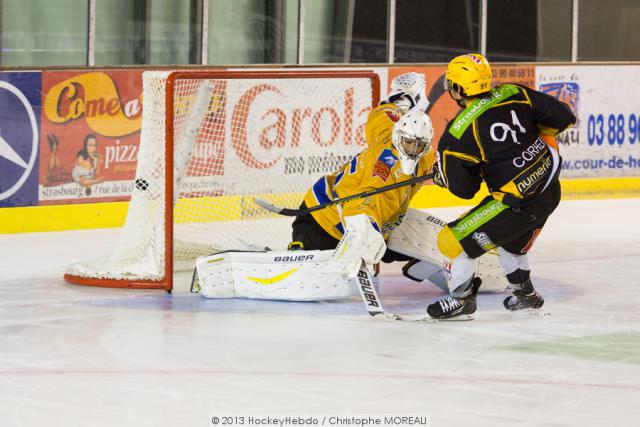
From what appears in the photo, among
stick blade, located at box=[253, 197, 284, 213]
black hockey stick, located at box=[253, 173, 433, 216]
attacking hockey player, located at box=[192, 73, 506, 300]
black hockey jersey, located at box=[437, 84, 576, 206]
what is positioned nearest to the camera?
black hockey jersey, located at box=[437, 84, 576, 206]

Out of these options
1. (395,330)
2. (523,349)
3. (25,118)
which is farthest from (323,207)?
(25,118)

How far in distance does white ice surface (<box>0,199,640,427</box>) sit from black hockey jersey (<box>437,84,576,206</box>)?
0.61m

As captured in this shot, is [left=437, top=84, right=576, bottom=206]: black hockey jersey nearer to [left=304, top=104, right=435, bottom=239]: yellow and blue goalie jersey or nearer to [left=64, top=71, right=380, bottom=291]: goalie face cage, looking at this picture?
[left=304, top=104, right=435, bottom=239]: yellow and blue goalie jersey

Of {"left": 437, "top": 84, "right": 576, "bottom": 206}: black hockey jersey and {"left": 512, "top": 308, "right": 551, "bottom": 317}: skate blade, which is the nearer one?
{"left": 437, "top": 84, "right": 576, "bottom": 206}: black hockey jersey

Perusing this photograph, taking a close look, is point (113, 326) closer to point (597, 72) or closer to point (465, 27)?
point (597, 72)

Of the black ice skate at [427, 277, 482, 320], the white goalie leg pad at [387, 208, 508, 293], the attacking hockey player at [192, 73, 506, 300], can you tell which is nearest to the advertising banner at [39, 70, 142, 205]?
the attacking hockey player at [192, 73, 506, 300]

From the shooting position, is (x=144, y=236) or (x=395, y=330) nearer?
(x=395, y=330)

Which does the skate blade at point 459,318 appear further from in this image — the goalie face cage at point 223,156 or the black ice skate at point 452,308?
the goalie face cage at point 223,156

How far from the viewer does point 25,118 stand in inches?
301

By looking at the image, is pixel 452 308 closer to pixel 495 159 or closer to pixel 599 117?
pixel 495 159

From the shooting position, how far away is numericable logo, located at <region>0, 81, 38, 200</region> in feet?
24.8

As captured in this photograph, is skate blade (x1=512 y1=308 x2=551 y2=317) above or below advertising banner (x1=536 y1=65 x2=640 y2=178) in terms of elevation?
below

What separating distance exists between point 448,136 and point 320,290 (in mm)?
1009

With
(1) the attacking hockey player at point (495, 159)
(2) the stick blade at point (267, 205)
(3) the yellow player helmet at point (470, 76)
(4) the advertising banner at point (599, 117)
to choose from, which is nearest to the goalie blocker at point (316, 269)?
(1) the attacking hockey player at point (495, 159)
